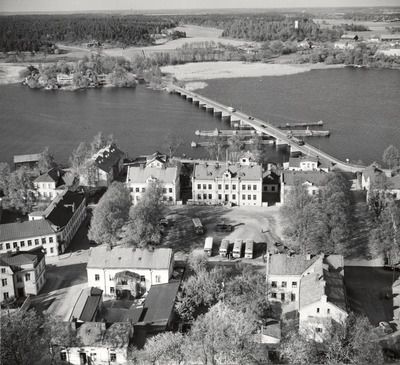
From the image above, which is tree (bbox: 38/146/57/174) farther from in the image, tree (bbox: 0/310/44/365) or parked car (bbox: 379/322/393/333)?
parked car (bbox: 379/322/393/333)

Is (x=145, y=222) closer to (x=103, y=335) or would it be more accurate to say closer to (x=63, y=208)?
(x=63, y=208)

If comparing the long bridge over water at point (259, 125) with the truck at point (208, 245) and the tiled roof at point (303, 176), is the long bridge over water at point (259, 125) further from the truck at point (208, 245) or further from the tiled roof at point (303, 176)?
the truck at point (208, 245)

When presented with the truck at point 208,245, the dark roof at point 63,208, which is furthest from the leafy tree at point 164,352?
the dark roof at point 63,208

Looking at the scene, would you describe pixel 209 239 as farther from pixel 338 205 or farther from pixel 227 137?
pixel 227 137

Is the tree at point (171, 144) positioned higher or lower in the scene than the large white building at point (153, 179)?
lower

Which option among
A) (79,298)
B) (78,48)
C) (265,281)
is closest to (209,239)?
(265,281)

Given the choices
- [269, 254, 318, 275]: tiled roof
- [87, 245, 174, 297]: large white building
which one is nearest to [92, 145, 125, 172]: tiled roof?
[87, 245, 174, 297]: large white building
